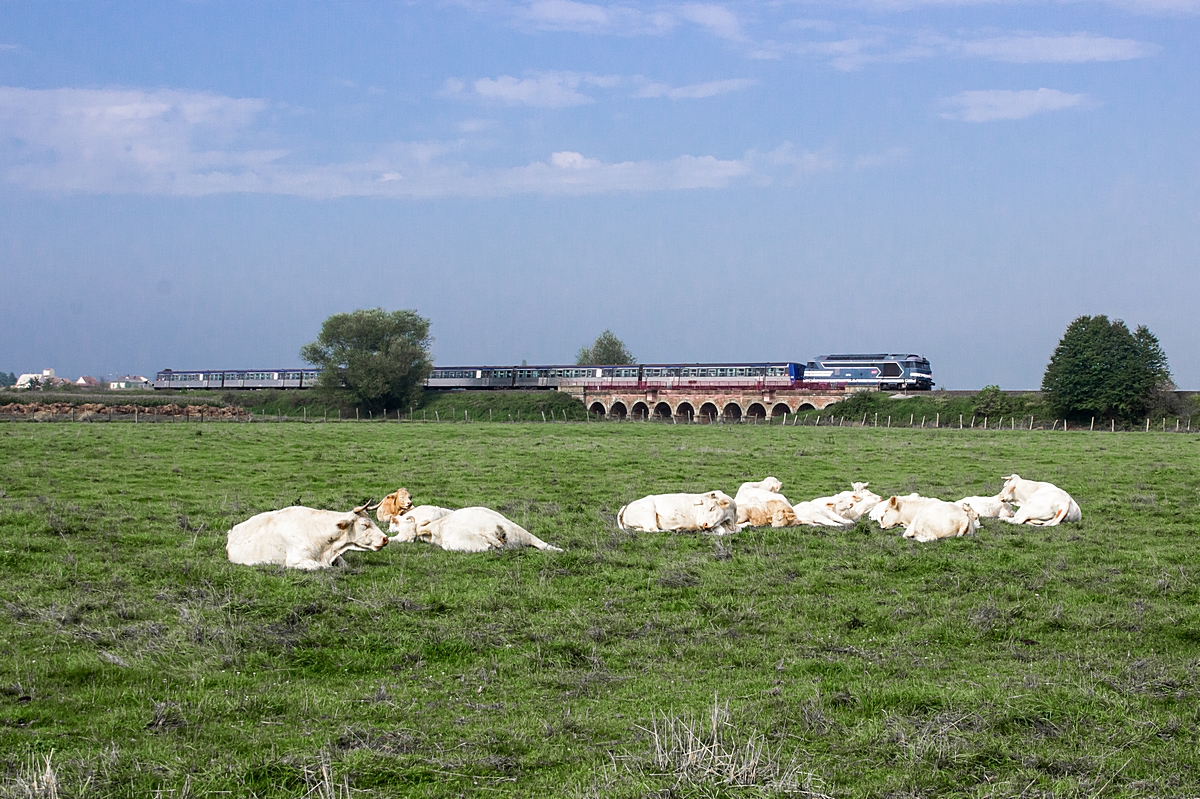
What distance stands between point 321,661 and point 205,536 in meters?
5.57

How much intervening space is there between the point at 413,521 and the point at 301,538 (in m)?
2.10

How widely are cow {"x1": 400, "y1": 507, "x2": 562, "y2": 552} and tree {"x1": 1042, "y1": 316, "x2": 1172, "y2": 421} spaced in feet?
205

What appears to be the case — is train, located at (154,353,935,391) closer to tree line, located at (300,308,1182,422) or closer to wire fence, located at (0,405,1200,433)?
wire fence, located at (0,405,1200,433)

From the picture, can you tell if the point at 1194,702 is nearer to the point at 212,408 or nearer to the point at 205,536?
the point at 205,536

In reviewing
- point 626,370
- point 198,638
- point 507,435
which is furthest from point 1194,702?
point 626,370

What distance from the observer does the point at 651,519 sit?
14742 mm

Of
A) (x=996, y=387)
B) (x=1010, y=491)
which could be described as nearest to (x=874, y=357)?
(x=996, y=387)

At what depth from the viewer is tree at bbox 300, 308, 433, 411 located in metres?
81.4

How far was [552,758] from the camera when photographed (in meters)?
5.93

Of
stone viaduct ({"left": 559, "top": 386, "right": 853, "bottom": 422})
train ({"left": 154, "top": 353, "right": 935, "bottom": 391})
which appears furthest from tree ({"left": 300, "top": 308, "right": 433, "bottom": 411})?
stone viaduct ({"left": 559, "top": 386, "right": 853, "bottom": 422})

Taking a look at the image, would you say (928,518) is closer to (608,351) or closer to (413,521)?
(413,521)

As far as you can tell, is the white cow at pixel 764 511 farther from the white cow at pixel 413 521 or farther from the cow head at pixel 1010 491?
the white cow at pixel 413 521

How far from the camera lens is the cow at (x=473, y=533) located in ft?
41.3

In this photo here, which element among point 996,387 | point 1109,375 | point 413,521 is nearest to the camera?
point 413,521
